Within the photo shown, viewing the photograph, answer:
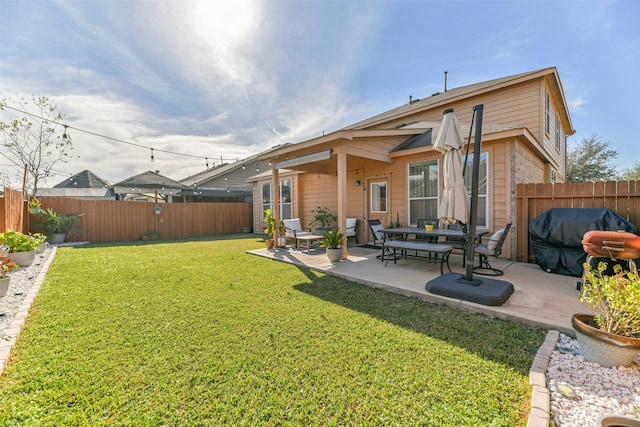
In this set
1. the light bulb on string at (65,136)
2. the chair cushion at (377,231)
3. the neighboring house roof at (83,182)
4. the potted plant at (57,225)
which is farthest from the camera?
the neighboring house roof at (83,182)

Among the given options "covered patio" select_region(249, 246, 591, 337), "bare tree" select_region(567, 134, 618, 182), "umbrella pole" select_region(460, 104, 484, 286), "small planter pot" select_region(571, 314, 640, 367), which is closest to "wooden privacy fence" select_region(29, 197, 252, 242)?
"covered patio" select_region(249, 246, 591, 337)

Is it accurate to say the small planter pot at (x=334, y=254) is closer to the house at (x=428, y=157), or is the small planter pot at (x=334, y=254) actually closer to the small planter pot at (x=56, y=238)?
the house at (x=428, y=157)

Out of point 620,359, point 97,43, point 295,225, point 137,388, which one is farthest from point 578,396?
point 97,43

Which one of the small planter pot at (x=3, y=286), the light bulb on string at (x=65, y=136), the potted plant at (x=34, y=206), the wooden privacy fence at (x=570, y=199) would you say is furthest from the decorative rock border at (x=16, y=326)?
the light bulb on string at (x=65, y=136)

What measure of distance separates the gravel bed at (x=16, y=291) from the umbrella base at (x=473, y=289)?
4.92 meters

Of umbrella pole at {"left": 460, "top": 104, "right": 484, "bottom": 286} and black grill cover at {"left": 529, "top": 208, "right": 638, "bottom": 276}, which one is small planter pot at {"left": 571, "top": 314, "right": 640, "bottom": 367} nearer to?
umbrella pole at {"left": 460, "top": 104, "right": 484, "bottom": 286}

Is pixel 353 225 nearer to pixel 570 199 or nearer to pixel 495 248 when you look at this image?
pixel 495 248

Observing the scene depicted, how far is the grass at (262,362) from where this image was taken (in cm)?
164

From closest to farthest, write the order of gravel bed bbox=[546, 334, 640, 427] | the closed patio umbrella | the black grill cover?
gravel bed bbox=[546, 334, 640, 427]
the closed patio umbrella
the black grill cover

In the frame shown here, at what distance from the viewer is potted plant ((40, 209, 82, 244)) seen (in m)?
9.09

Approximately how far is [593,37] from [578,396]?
36.2 feet

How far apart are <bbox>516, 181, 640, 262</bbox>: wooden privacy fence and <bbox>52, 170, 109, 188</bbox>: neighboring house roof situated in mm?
29231

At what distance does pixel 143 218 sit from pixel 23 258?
653 centimetres

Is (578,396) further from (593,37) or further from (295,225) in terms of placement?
(593,37)
